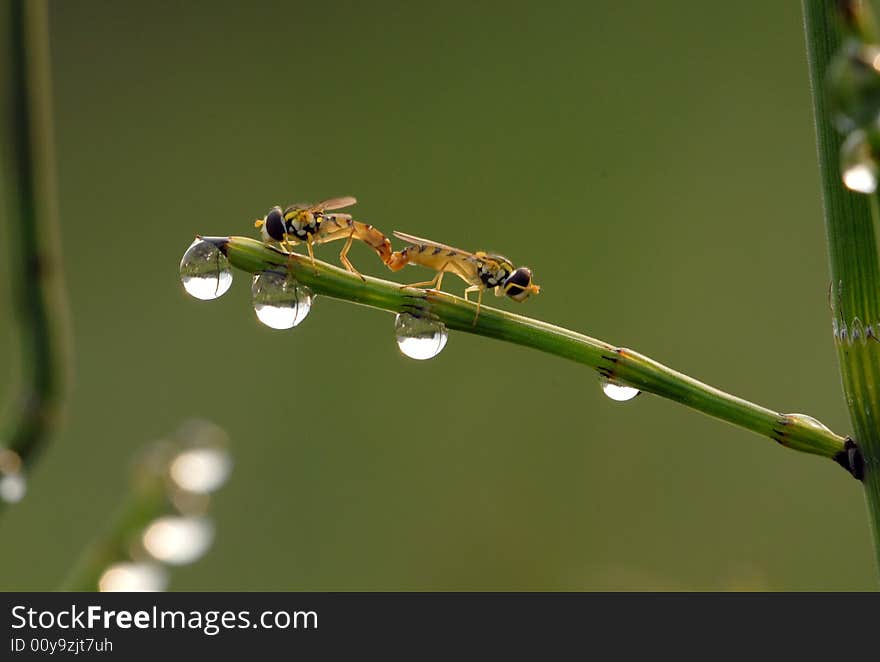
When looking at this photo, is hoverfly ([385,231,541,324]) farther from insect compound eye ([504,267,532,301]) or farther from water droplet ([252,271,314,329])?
water droplet ([252,271,314,329])

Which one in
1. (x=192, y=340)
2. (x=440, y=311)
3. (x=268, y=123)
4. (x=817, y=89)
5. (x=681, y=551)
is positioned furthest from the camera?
(x=268, y=123)

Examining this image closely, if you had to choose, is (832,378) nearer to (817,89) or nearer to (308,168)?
(308,168)

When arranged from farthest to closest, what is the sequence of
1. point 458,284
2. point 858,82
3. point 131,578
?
1. point 458,284
2. point 131,578
3. point 858,82

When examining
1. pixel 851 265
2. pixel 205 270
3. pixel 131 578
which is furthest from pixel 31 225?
pixel 851 265

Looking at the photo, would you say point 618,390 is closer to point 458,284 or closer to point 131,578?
point 131,578

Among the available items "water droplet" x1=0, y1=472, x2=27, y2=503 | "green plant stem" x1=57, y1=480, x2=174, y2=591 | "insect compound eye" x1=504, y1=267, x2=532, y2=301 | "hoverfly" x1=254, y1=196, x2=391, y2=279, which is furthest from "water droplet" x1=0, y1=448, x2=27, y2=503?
"insect compound eye" x1=504, y1=267, x2=532, y2=301

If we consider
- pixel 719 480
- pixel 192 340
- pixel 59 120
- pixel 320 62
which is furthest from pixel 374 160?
pixel 719 480
